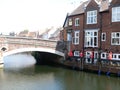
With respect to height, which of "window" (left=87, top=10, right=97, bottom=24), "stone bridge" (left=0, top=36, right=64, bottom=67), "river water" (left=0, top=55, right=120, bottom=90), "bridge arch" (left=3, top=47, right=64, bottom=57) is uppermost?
"window" (left=87, top=10, right=97, bottom=24)

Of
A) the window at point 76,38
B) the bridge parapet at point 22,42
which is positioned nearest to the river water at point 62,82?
the bridge parapet at point 22,42

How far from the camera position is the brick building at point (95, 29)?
96.0ft

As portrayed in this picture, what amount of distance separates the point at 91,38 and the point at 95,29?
1366 mm

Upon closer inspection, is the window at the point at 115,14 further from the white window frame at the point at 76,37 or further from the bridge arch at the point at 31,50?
the bridge arch at the point at 31,50

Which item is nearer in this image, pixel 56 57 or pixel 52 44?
pixel 52 44

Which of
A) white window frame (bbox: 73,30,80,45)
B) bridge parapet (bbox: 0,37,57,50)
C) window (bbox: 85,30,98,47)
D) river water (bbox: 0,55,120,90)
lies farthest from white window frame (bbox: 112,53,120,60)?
bridge parapet (bbox: 0,37,57,50)

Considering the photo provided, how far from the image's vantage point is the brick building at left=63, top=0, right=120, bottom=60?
2925 cm

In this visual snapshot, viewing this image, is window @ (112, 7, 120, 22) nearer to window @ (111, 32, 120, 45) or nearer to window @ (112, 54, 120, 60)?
window @ (111, 32, 120, 45)

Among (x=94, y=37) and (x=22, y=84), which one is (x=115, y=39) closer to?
(x=94, y=37)

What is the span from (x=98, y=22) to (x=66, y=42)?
7.30m

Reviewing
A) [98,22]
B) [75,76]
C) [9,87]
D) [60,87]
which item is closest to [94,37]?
[98,22]

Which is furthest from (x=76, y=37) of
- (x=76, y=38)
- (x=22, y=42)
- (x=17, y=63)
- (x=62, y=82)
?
(x=17, y=63)

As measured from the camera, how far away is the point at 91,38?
32.5 meters

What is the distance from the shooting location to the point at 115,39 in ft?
95.8
